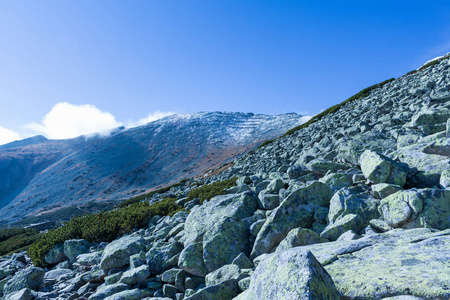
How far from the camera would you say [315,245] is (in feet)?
15.5

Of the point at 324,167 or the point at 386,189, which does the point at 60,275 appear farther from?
the point at 386,189

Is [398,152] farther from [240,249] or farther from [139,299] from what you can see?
[139,299]

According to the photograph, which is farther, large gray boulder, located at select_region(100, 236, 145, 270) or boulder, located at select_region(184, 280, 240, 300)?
large gray boulder, located at select_region(100, 236, 145, 270)

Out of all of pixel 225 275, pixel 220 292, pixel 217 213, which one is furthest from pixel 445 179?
pixel 217 213

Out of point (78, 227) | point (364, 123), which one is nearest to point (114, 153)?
point (78, 227)

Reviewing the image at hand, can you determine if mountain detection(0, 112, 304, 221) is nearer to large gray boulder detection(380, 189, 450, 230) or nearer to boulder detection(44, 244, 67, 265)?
boulder detection(44, 244, 67, 265)

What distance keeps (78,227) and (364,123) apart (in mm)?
18797

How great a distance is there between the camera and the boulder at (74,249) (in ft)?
38.6

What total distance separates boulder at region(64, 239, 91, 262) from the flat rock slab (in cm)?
1189

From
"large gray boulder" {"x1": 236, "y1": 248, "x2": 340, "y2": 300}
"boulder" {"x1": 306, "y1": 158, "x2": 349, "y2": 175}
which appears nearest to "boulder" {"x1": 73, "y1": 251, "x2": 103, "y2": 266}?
"large gray boulder" {"x1": 236, "y1": 248, "x2": 340, "y2": 300}

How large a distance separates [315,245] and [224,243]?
9.19ft

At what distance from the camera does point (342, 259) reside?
3.73m

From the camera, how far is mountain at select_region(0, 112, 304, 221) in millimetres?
81113

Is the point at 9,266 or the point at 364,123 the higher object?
the point at 364,123
